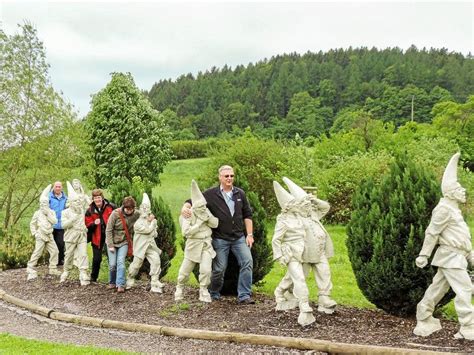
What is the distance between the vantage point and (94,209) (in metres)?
12.3

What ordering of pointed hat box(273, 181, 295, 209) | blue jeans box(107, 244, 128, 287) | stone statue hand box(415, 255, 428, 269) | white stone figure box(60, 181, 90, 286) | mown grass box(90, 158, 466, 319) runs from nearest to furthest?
1. stone statue hand box(415, 255, 428, 269)
2. pointed hat box(273, 181, 295, 209)
3. mown grass box(90, 158, 466, 319)
4. blue jeans box(107, 244, 128, 287)
5. white stone figure box(60, 181, 90, 286)

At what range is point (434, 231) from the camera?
293 inches

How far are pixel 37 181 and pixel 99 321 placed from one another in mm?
12548

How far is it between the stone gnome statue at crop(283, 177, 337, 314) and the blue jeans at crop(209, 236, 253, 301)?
3.86 feet

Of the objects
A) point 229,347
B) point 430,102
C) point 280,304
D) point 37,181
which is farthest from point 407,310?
point 430,102

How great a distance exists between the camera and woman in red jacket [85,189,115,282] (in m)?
12.1

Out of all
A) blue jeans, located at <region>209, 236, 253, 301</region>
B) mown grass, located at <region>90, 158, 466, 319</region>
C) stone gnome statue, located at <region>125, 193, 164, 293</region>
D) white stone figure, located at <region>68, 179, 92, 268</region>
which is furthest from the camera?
white stone figure, located at <region>68, 179, 92, 268</region>

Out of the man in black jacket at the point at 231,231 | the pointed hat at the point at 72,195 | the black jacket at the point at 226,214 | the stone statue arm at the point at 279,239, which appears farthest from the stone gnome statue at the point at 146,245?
the stone statue arm at the point at 279,239

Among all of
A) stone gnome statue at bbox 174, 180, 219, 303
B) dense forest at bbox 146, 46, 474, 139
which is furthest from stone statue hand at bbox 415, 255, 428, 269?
dense forest at bbox 146, 46, 474, 139

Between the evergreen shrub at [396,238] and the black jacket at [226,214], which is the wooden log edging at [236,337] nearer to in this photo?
the evergreen shrub at [396,238]

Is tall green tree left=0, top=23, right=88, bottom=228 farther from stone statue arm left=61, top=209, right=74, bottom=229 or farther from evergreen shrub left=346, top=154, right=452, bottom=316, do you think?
evergreen shrub left=346, top=154, right=452, bottom=316

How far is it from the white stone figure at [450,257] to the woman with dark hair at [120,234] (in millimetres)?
5997

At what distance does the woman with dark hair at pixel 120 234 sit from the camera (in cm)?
1118

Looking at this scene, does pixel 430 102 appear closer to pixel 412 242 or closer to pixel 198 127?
pixel 198 127
